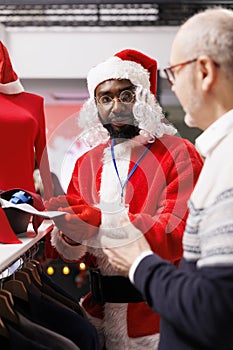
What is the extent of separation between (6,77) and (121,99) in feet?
2.66

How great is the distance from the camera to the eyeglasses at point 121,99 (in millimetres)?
1739

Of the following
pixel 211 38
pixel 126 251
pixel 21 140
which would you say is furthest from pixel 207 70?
pixel 21 140

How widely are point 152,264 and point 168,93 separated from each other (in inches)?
203

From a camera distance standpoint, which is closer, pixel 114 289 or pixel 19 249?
pixel 19 249

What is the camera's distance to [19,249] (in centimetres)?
157

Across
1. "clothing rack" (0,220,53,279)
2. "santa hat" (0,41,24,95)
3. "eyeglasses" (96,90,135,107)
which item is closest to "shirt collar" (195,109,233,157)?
"clothing rack" (0,220,53,279)

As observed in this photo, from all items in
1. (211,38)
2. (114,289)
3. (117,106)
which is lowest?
(114,289)

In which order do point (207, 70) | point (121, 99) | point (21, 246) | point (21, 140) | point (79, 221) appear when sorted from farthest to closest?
point (21, 140) → point (121, 99) → point (21, 246) → point (79, 221) → point (207, 70)

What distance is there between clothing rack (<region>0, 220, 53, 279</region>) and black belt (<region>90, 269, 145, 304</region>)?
0.69ft

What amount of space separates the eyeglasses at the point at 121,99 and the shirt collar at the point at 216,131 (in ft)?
2.42

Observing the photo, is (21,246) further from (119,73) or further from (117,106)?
(119,73)

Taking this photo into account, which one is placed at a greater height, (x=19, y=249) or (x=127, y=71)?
(x=127, y=71)

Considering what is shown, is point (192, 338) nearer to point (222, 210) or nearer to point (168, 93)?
point (222, 210)

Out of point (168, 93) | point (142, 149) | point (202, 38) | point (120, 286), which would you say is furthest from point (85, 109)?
point (168, 93)
